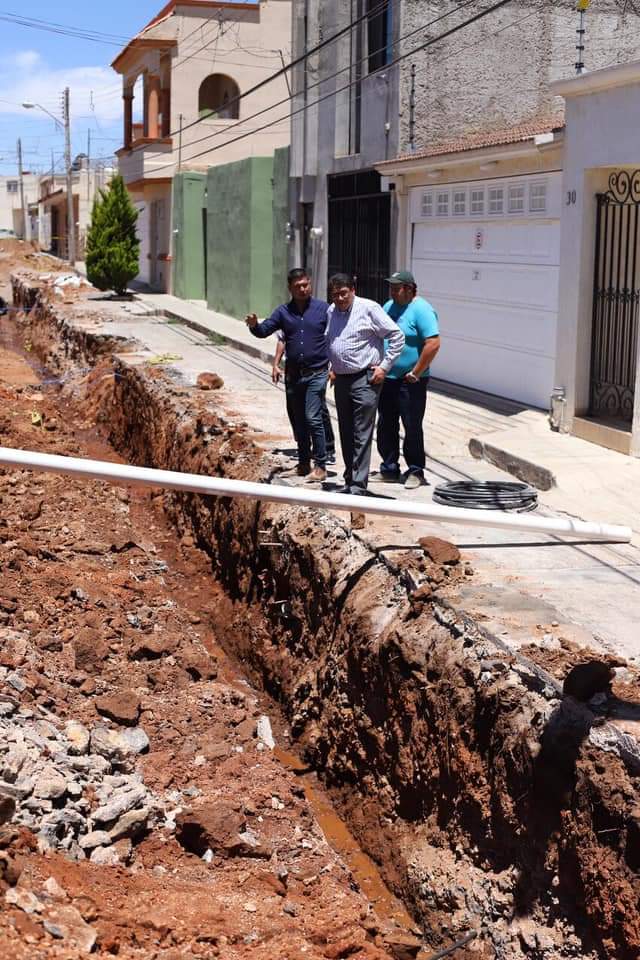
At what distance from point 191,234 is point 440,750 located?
3168 centimetres

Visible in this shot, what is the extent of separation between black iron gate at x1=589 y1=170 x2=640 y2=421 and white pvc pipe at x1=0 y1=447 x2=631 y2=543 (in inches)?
213

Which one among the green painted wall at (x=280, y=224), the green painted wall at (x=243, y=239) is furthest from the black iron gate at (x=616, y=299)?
the green painted wall at (x=243, y=239)

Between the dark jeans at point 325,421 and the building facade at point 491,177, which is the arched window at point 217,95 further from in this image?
the dark jeans at point 325,421

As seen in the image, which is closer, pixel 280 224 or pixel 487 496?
pixel 487 496

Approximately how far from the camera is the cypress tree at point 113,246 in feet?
121

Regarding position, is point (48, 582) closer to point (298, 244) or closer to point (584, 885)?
point (584, 885)

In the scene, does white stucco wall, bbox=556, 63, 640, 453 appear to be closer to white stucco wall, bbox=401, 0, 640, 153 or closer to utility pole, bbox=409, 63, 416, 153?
utility pole, bbox=409, 63, 416, 153

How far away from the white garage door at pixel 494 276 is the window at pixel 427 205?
0.10 ft

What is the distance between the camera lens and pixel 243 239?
29.8m

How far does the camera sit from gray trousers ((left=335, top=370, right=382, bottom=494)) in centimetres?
965

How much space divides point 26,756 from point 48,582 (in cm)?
407

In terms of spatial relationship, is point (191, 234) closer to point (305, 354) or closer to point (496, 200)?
point (496, 200)

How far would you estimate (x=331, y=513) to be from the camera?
9.48 metres

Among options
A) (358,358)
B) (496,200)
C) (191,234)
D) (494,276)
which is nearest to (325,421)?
(358,358)
